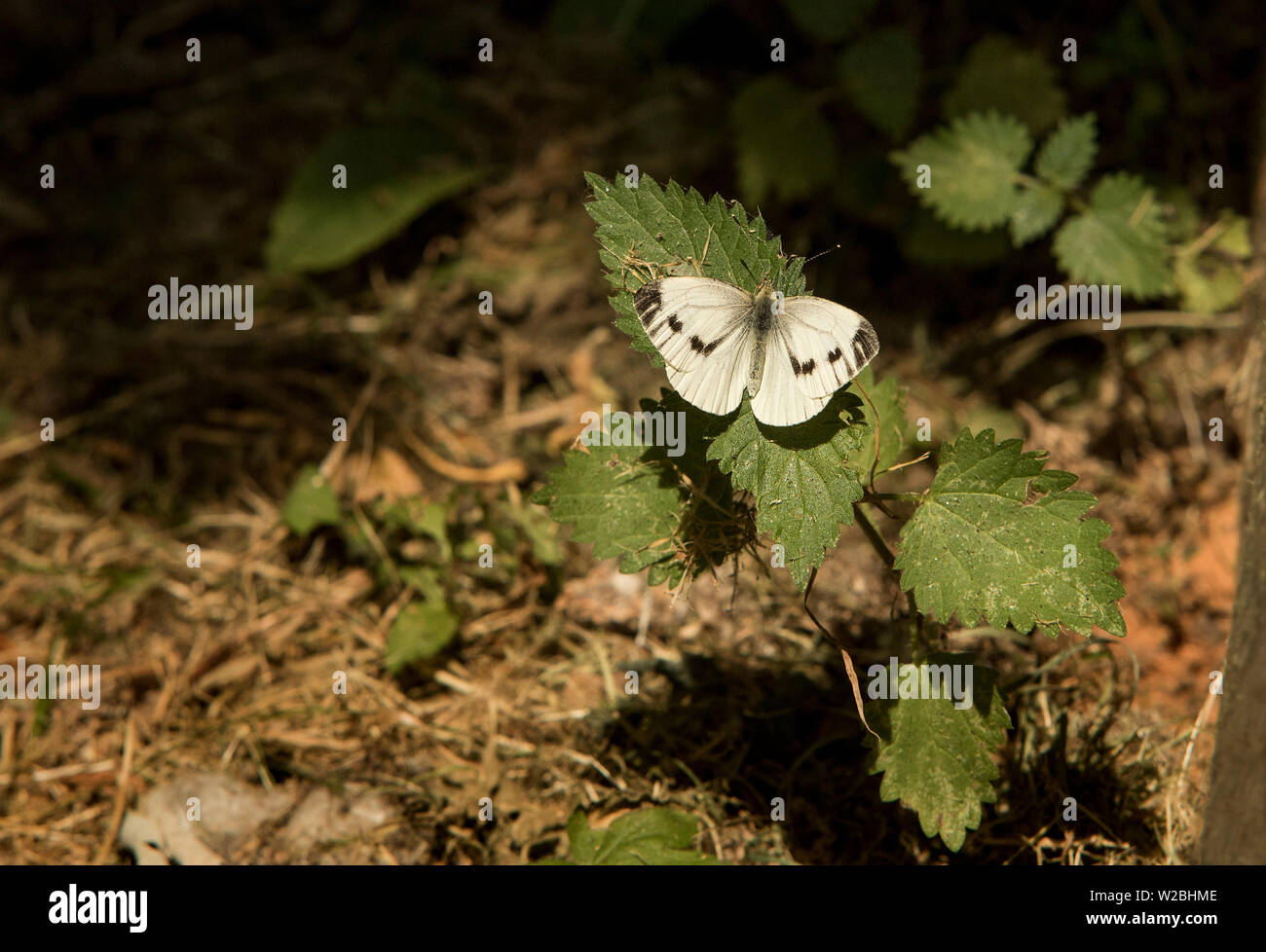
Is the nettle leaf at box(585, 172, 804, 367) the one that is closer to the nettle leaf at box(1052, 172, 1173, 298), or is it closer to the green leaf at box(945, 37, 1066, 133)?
the nettle leaf at box(1052, 172, 1173, 298)

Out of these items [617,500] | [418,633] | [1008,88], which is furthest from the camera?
[1008,88]

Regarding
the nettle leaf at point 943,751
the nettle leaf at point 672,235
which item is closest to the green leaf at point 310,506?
the nettle leaf at point 672,235

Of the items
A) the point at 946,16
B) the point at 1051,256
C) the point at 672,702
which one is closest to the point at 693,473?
the point at 672,702

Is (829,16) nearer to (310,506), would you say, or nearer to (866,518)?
(866,518)

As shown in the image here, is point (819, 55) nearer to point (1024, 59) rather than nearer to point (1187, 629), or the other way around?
point (1024, 59)

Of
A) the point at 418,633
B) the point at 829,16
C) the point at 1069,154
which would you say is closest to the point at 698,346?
the point at 418,633

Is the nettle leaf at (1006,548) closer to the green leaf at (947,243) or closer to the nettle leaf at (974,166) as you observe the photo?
the nettle leaf at (974,166)

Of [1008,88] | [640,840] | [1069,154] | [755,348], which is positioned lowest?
[640,840]
